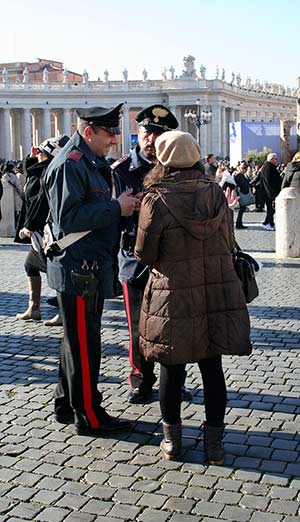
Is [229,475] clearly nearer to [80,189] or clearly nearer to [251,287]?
[251,287]

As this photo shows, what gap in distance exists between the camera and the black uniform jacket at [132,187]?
5.23 m

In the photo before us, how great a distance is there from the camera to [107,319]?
8.34 meters

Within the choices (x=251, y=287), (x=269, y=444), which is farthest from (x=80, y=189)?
(x=269, y=444)

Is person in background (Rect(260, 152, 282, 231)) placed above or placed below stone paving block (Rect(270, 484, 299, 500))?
above

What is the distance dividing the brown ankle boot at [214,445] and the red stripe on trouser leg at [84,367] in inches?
31.7

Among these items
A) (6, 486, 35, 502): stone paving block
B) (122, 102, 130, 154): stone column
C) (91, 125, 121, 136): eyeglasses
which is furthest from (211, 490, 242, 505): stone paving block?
(122, 102, 130, 154): stone column

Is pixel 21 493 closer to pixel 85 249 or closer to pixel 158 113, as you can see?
pixel 85 249

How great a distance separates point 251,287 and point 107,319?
396 cm

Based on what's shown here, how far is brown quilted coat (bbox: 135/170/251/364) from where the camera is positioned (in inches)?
162

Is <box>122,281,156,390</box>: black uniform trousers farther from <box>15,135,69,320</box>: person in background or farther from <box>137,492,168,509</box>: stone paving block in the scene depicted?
<box>15,135,69,320</box>: person in background

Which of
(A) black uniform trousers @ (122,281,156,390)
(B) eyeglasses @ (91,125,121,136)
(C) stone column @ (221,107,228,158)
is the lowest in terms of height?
(A) black uniform trousers @ (122,281,156,390)

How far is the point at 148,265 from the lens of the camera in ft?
14.5

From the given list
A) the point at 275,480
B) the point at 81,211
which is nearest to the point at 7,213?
the point at 81,211

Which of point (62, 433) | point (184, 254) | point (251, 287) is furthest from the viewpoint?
point (62, 433)
